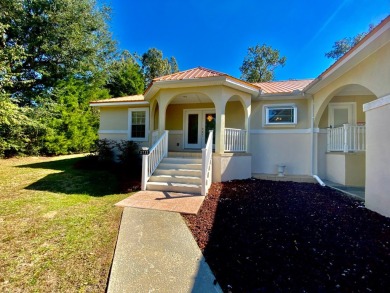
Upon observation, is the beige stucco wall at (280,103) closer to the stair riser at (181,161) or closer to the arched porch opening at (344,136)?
the arched porch opening at (344,136)

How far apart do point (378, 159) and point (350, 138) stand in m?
3.36

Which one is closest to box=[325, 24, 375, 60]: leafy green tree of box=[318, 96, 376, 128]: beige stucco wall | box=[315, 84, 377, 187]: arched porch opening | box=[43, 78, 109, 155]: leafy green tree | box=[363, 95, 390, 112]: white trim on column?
box=[318, 96, 376, 128]: beige stucco wall

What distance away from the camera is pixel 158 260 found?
2.90 metres

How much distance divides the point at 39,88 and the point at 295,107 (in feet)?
50.6

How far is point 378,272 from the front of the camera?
8.69ft

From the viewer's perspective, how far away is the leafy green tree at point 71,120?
1393 cm

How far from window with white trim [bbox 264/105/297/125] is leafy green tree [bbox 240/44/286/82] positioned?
19.4 m

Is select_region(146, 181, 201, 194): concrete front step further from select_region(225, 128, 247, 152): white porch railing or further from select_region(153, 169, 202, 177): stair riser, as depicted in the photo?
select_region(225, 128, 247, 152): white porch railing

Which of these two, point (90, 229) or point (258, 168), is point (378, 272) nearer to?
point (90, 229)

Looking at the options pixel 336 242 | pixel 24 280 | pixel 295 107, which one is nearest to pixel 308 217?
pixel 336 242

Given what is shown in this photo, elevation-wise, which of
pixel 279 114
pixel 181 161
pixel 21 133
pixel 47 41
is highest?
pixel 47 41

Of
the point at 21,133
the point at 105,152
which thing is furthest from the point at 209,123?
the point at 21,133

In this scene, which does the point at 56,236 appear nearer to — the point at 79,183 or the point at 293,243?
the point at 293,243

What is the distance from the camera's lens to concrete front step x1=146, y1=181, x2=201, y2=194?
6180 millimetres
